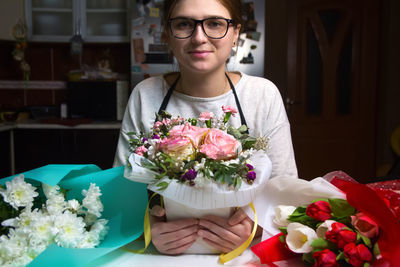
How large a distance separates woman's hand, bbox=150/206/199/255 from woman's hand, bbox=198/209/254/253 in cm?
2

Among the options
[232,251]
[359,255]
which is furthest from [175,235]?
[359,255]

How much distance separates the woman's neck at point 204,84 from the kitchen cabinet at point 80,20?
2.39 m

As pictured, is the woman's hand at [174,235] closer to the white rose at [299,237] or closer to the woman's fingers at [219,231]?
the woman's fingers at [219,231]

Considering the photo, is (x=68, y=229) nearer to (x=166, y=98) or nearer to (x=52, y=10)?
(x=166, y=98)

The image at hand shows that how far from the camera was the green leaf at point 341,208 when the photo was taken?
620 millimetres

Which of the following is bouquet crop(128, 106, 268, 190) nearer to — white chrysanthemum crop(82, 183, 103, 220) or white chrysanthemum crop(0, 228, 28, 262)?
white chrysanthemum crop(82, 183, 103, 220)

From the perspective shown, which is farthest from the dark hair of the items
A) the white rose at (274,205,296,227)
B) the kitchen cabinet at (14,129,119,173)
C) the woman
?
the kitchen cabinet at (14,129,119,173)

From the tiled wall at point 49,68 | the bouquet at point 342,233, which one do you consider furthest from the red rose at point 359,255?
the tiled wall at point 49,68

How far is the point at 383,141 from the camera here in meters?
3.83

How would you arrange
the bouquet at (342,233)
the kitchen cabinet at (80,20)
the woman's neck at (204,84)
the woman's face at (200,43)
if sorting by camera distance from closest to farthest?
the bouquet at (342,233) → the woman's face at (200,43) → the woman's neck at (204,84) → the kitchen cabinet at (80,20)

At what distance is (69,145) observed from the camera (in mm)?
2996

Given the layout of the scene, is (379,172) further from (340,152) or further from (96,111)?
(96,111)

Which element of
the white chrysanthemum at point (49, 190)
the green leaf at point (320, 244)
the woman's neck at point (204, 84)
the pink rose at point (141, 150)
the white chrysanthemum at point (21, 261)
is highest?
the woman's neck at point (204, 84)

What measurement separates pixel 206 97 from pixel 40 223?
745mm
